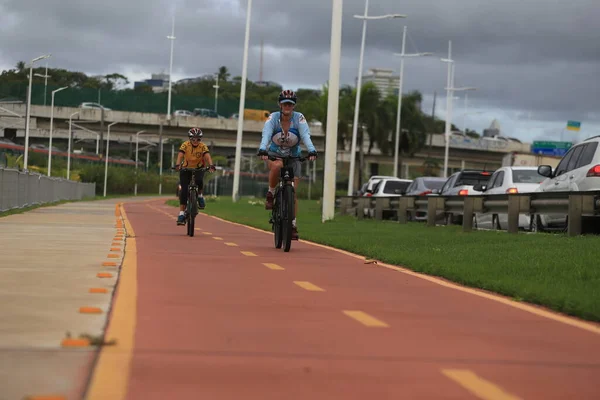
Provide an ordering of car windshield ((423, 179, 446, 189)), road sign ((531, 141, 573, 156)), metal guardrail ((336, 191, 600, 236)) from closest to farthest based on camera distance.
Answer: metal guardrail ((336, 191, 600, 236))
car windshield ((423, 179, 446, 189))
road sign ((531, 141, 573, 156))

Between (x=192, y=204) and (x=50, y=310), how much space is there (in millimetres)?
11719

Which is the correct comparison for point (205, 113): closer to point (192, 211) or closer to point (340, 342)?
point (192, 211)

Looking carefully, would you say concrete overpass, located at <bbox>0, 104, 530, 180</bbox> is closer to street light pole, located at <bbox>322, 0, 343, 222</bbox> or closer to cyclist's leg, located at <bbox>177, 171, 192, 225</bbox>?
street light pole, located at <bbox>322, 0, 343, 222</bbox>

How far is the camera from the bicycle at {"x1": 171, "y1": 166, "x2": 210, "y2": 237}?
18766mm

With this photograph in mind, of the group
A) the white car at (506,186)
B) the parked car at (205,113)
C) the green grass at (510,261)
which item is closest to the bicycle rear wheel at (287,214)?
the green grass at (510,261)

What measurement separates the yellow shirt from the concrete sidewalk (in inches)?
194

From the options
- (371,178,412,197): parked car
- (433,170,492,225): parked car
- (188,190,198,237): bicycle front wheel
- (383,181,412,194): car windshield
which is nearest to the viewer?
(188,190,198,237): bicycle front wheel

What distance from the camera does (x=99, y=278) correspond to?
32.5 ft

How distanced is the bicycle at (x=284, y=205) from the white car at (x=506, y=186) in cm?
A: 987

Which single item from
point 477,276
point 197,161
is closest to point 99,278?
point 477,276

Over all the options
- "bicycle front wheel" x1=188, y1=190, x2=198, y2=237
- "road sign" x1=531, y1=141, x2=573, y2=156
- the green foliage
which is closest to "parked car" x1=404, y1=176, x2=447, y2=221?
"bicycle front wheel" x1=188, y1=190, x2=198, y2=237

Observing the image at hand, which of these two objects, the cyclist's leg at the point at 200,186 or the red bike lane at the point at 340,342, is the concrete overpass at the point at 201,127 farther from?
the red bike lane at the point at 340,342

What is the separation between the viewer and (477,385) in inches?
215

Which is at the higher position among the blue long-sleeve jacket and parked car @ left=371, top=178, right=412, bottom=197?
the blue long-sleeve jacket
